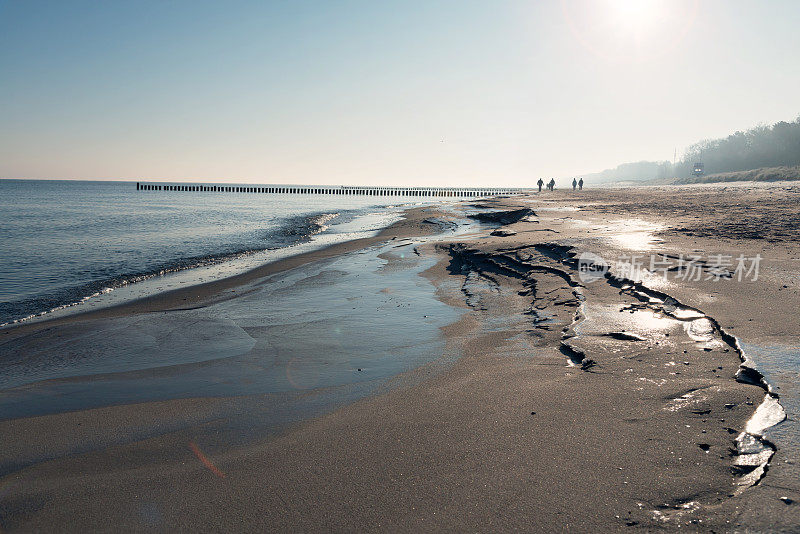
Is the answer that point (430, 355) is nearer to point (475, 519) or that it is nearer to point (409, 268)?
point (475, 519)

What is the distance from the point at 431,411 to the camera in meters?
3.77

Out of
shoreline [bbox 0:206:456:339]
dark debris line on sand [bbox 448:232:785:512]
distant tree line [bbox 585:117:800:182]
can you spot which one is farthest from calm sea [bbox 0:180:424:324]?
distant tree line [bbox 585:117:800:182]

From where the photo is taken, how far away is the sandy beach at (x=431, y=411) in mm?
2494

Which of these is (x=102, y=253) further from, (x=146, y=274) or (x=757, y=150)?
(x=757, y=150)

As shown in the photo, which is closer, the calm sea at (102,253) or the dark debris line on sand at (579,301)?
the dark debris line on sand at (579,301)

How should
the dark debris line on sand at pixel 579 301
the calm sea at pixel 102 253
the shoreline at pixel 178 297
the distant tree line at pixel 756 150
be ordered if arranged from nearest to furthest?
1. the dark debris line on sand at pixel 579 301
2. the shoreline at pixel 178 297
3. the calm sea at pixel 102 253
4. the distant tree line at pixel 756 150

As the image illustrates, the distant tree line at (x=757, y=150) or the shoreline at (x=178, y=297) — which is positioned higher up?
the distant tree line at (x=757, y=150)

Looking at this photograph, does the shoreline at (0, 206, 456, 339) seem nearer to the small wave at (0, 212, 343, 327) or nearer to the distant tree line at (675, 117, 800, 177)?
the small wave at (0, 212, 343, 327)

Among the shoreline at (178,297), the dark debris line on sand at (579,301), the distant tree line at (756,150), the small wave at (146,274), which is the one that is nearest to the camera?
the dark debris line on sand at (579,301)

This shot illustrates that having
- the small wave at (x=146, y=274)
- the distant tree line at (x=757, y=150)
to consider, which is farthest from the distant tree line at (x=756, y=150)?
the small wave at (x=146, y=274)

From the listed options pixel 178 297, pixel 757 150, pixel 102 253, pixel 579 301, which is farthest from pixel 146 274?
pixel 757 150

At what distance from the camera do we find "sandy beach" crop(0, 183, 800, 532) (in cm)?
249

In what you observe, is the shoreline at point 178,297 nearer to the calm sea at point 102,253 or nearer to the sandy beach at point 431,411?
the sandy beach at point 431,411

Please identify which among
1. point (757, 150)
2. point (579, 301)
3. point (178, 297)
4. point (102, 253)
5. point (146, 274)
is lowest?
point (178, 297)
